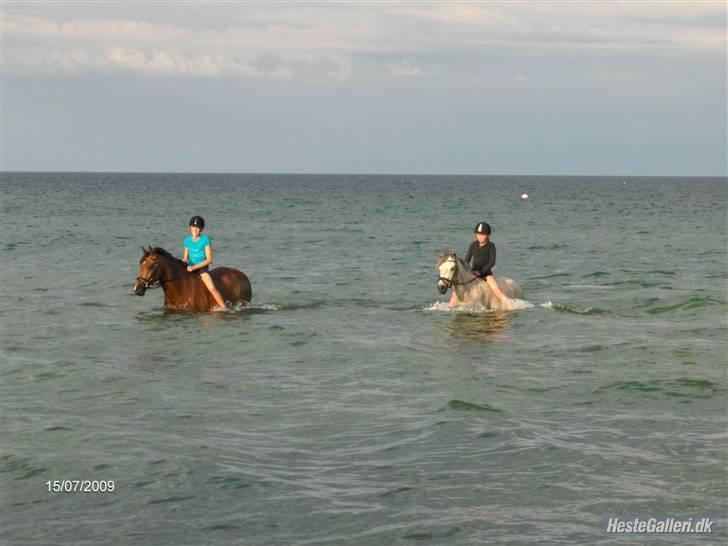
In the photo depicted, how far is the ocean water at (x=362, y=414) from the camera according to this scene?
30.8 feet

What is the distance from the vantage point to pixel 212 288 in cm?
2106

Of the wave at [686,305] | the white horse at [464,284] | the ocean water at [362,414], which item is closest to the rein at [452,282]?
the white horse at [464,284]

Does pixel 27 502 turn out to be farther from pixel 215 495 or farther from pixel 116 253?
pixel 116 253

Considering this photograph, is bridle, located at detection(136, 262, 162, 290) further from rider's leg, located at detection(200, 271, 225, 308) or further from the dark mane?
rider's leg, located at detection(200, 271, 225, 308)

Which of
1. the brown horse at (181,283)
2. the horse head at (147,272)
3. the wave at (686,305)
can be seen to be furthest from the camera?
the wave at (686,305)

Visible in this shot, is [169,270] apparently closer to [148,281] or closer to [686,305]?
[148,281]

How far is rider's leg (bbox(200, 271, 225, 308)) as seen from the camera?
68.2ft

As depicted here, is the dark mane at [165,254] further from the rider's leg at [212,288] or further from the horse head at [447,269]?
the horse head at [447,269]

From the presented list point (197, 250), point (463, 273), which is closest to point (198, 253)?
point (197, 250)

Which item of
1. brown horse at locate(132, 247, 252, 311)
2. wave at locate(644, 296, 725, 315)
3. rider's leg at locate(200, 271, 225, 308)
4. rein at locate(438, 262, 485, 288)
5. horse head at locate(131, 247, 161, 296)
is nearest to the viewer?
rein at locate(438, 262, 485, 288)
